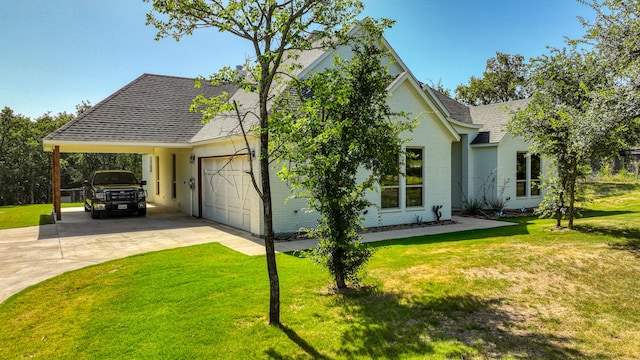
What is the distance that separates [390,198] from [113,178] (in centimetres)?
1219

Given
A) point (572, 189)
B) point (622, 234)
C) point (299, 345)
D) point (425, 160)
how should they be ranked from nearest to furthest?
1. point (299, 345)
2. point (622, 234)
3. point (572, 189)
4. point (425, 160)

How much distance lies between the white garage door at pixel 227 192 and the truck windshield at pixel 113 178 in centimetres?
392

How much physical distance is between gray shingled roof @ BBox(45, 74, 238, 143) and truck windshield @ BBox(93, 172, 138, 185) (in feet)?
9.55

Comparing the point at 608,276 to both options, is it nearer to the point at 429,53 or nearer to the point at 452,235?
the point at 452,235

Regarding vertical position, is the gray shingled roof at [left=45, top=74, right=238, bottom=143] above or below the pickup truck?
above

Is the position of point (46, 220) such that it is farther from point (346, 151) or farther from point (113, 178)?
point (346, 151)

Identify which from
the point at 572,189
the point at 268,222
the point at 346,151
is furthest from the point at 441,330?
the point at 572,189

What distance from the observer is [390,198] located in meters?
12.8

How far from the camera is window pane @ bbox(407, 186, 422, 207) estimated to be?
13141 millimetres

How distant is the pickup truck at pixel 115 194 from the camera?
15.2m

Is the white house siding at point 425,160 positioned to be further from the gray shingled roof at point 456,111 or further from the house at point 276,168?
the gray shingled roof at point 456,111

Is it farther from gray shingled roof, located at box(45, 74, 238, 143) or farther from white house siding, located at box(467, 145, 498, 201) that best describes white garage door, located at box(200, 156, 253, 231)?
white house siding, located at box(467, 145, 498, 201)

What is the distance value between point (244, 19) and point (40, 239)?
10.2 meters

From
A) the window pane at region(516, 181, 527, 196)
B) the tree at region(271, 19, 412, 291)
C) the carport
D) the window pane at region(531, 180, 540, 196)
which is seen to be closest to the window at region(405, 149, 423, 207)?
the window pane at region(516, 181, 527, 196)
